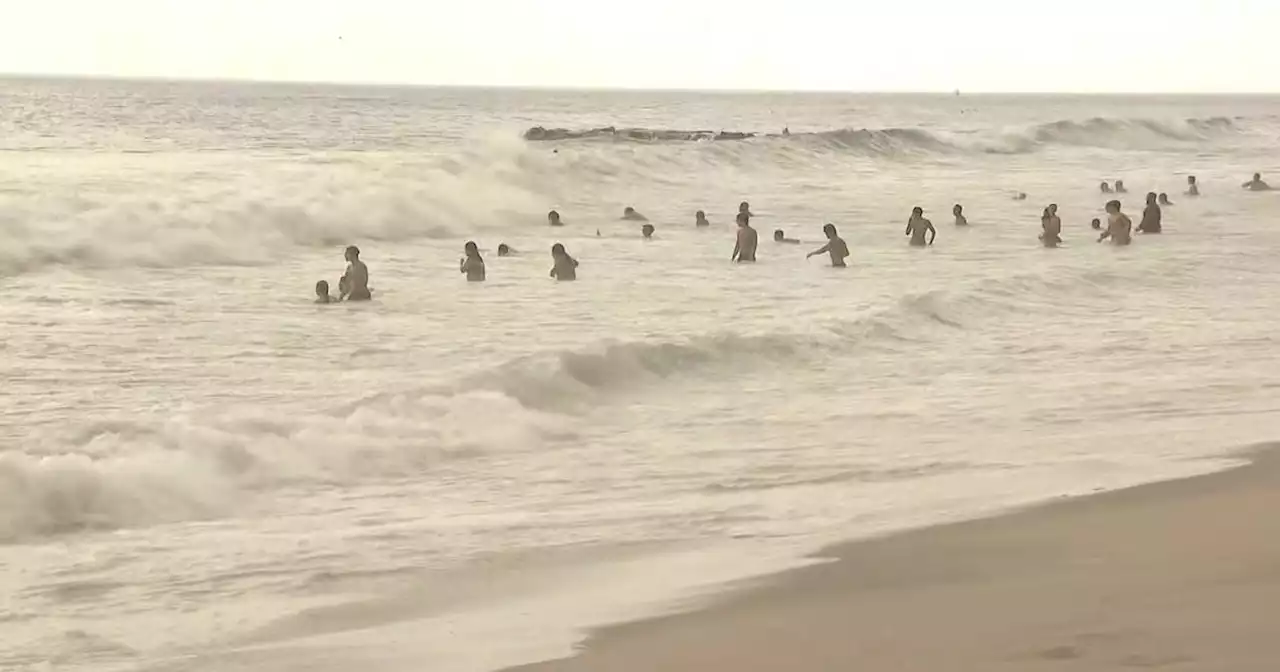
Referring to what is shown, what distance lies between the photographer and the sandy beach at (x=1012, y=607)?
3.68m

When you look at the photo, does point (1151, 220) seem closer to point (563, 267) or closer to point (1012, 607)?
point (563, 267)

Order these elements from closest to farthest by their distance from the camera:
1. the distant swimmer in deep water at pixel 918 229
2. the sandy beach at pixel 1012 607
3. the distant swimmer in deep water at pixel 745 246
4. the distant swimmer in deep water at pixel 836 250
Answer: the sandy beach at pixel 1012 607, the distant swimmer in deep water at pixel 836 250, the distant swimmer in deep water at pixel 745 246, the distant swimmer in deep water at pixel 918 229

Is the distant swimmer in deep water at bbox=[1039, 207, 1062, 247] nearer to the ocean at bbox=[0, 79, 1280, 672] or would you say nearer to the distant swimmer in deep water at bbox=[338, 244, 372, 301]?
the ocean at bbox=[0, 79, 1280, 672]

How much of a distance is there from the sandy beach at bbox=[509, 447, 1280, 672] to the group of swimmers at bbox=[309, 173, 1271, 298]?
740cm

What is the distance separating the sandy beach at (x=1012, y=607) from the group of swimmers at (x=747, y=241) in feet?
24.3

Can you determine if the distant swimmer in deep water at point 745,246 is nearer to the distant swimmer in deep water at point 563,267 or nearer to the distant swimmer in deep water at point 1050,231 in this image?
the distant swimmer in deep water at point 563,267

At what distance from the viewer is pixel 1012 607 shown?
4078 millimetres

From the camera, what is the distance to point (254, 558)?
4887 mm

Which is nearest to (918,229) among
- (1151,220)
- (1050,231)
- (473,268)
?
(1050,231)

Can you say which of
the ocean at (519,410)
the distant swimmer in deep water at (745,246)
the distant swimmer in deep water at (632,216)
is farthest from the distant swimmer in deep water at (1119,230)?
the distant swimmer in deep water at (632,216)

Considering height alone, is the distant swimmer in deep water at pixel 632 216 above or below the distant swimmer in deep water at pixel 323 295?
above

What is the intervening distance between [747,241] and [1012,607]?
10.6m

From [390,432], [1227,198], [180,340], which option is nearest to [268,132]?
[1227,198]

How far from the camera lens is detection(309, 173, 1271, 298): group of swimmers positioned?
1156cm
